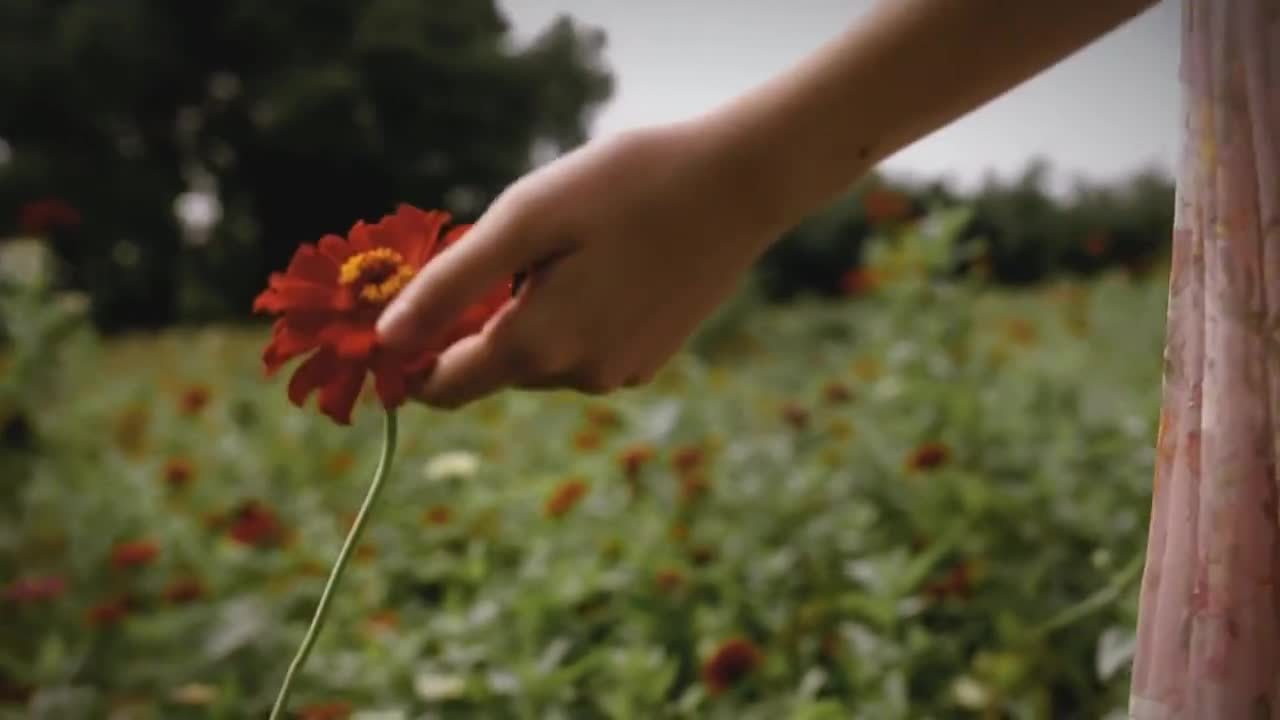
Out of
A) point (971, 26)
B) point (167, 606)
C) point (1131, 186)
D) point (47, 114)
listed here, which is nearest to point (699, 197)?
point (971, 26)

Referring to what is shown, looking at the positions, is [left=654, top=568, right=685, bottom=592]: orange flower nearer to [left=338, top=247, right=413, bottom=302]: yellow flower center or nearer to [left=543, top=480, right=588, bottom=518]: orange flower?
[left=543, top=480, right=588, bottom=518]: orange flower

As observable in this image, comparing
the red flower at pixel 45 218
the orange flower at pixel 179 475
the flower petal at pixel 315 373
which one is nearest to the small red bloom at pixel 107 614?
the orange flower at pixel 179 475

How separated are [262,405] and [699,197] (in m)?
1.21

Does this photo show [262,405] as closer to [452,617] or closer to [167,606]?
[167,606]

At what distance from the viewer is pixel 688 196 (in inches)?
13.2

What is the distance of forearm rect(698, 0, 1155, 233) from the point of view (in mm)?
338

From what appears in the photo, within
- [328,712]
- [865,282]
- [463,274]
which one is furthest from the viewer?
[865,282]

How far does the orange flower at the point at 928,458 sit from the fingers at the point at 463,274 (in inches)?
27.0

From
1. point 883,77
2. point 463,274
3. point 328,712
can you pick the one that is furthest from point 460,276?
point 328,712

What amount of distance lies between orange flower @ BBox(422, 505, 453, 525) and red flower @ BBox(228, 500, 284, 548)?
0.13 metres

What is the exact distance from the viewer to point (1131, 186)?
1574mm

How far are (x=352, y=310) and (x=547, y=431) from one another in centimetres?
100

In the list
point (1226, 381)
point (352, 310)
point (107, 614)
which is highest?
point (107, 614)

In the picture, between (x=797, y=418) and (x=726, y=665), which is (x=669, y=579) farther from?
(x=797, y=418)
